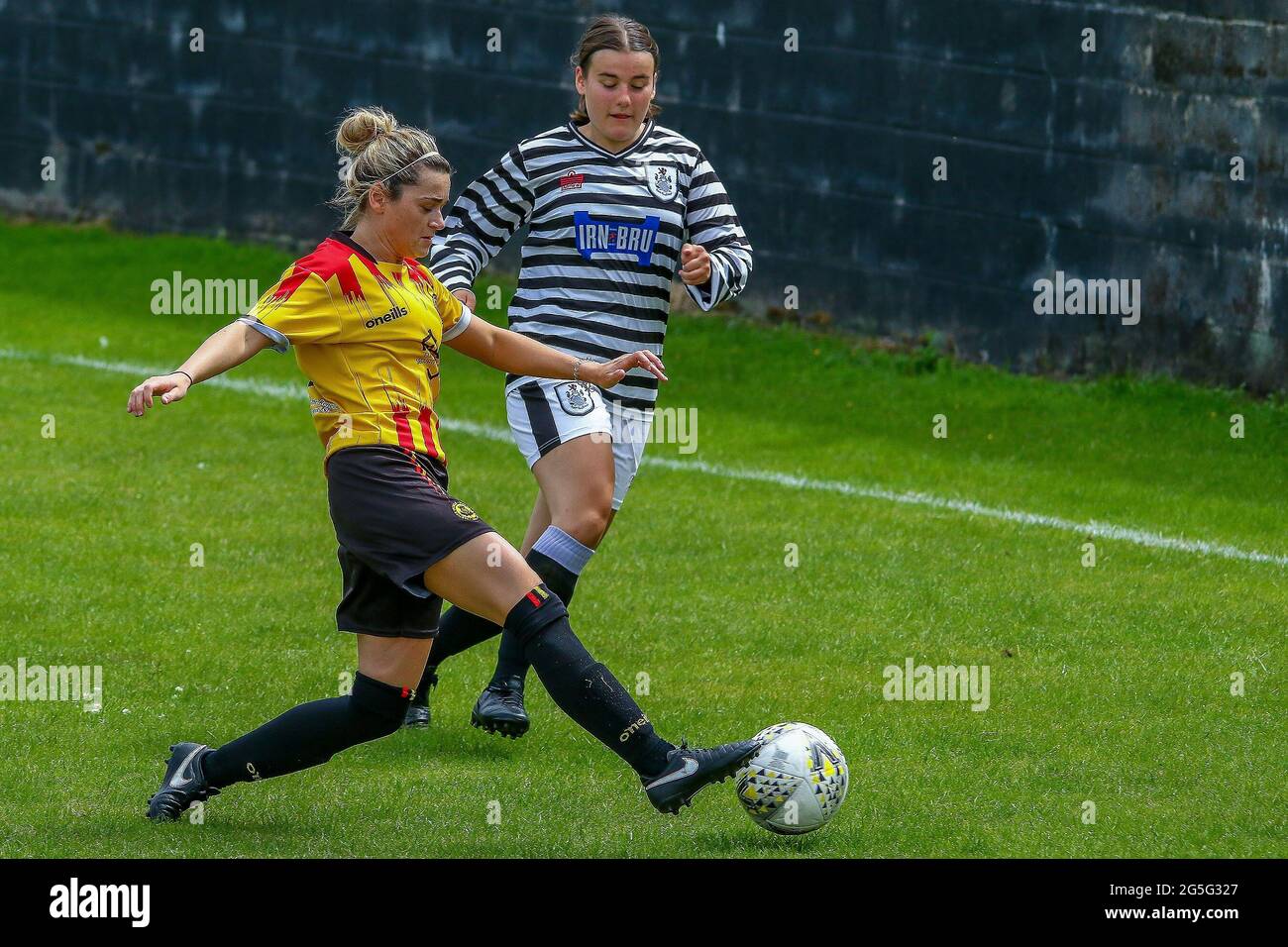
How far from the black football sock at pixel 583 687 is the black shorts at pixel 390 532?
26cm

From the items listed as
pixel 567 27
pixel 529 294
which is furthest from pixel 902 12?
pixel 529 294

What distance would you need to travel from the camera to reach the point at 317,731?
5168 mm

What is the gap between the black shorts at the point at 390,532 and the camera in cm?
498

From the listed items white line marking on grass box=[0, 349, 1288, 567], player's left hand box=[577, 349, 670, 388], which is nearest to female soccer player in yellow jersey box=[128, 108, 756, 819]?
player's left hand box=[577, 349, 670, 388]

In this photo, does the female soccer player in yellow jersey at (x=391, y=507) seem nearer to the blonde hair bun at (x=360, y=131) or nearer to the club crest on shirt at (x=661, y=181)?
the blonde hair bun at (x=360, y=131)

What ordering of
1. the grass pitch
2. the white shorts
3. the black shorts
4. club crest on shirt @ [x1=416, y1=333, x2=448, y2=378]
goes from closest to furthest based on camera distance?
the black shorts, club crest on shirt @ [x1=416, y1=333, x2=448, y2=378], the grass pitch, the white shorts

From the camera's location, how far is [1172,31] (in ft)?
36.6

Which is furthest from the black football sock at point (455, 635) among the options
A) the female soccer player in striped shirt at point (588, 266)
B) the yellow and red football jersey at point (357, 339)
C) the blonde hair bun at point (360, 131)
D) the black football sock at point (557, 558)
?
the blonde hair bun at point (360, 131)

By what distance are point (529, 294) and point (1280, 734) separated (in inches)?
113

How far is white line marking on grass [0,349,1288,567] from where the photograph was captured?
8.73m

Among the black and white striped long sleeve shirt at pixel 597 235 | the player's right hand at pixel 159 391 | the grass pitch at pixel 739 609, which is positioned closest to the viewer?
the player's right hand at pixel 159 391

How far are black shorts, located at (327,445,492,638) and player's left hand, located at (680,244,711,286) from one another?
49.7 inches

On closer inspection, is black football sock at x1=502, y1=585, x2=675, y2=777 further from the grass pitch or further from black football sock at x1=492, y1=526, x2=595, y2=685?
black football sock at x1=492, y1=526, x2=595, y2=685
